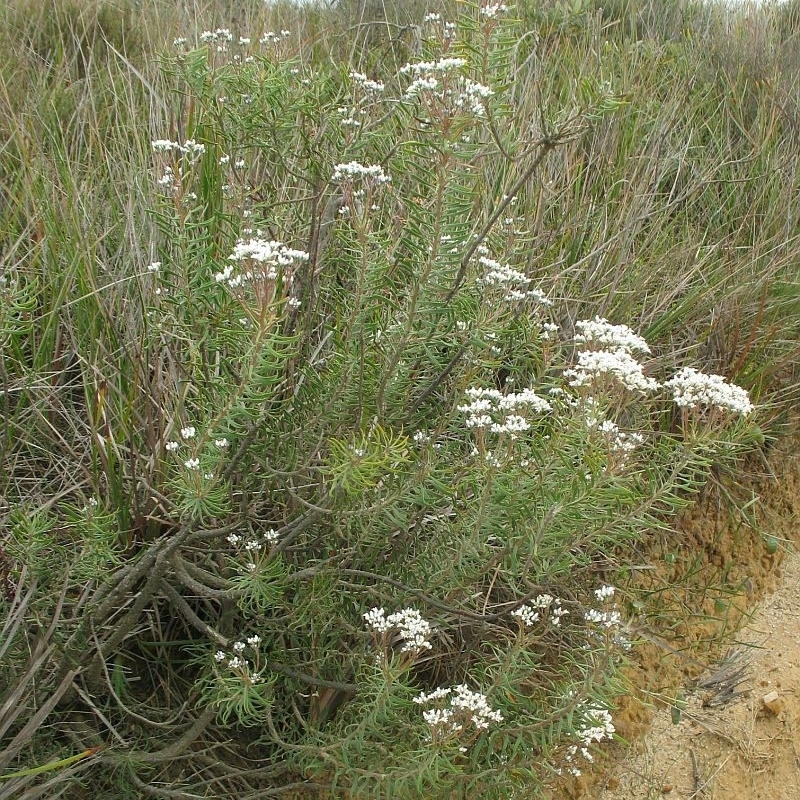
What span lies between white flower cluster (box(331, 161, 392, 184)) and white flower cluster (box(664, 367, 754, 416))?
81 cm

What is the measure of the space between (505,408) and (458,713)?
0.72 metres

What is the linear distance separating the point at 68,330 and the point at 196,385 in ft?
3.29

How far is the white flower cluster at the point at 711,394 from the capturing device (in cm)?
194

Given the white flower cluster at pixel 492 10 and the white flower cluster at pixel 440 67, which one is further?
the white flower cluster at pixel 492 10

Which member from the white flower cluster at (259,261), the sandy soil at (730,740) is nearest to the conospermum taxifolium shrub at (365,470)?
the white flower cluster at (259,261)

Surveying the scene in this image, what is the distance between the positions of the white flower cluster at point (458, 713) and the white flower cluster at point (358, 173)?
116 centimetres

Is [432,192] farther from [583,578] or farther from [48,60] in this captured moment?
[48,60]

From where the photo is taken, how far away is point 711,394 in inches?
77.4

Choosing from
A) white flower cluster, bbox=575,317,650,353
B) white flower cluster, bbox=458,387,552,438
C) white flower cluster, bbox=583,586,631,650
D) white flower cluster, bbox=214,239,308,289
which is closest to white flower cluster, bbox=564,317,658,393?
white flower cluster, bbox=575,317,650,353

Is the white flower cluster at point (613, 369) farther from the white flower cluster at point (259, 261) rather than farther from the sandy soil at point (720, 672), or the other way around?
the sandy soil at point (720, 672)

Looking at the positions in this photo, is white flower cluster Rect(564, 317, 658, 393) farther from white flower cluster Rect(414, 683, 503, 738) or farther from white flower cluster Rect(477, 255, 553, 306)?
white flower cluster Rect(414, 683, 503, 738)

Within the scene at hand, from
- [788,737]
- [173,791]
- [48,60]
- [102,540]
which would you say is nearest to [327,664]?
[173,791]

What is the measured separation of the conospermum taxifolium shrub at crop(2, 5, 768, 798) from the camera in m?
1.93

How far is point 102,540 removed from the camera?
7.18ft
